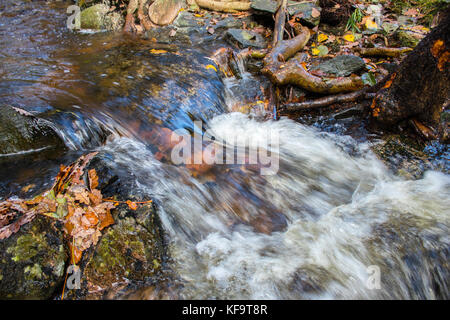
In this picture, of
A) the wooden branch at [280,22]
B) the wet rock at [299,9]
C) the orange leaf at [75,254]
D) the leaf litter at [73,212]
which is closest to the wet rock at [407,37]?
the wet rock at [299,9]

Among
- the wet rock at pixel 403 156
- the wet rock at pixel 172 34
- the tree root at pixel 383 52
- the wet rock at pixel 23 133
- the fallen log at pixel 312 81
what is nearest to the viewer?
the wet rock at pixel 23 133

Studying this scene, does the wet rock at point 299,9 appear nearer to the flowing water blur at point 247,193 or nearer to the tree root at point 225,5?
the tree root at point 225,5

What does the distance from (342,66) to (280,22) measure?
252 centimetres

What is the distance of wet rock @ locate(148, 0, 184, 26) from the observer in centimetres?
826

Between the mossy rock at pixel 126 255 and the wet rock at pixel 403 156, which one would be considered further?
the wet rock at pixel 403 156

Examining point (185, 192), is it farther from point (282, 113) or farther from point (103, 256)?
point (282, 113)

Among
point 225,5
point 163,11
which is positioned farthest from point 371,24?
point 163,11

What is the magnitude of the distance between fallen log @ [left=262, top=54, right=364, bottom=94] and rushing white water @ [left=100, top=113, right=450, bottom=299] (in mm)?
1138

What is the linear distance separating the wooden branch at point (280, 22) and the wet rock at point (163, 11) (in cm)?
340

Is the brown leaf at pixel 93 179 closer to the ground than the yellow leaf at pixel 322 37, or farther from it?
closer to the ground

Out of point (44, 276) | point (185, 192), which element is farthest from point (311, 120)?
point (44, 276)

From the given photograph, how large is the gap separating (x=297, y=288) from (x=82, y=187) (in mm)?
2348

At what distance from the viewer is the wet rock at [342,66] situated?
520 cm

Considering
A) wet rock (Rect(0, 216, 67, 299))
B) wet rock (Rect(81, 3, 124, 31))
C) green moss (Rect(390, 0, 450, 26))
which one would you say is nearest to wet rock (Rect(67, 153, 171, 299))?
wet rock (Rect(0, 216, 67, 299))
